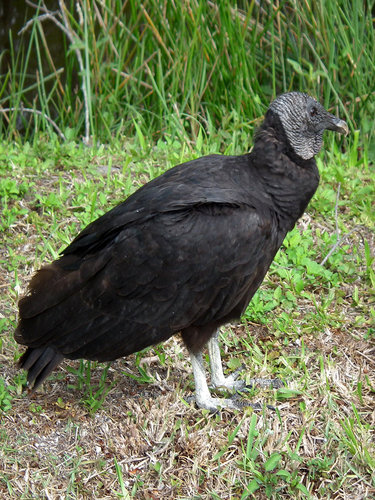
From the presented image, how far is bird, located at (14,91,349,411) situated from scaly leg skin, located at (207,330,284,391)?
128mm

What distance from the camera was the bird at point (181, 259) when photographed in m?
2.57

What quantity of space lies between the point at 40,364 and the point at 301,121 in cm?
144

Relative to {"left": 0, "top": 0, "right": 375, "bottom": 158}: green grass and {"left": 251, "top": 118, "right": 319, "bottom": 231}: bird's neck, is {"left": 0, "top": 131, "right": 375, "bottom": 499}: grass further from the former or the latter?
{"left": 0, "top": 0, "right": 375, "bottom": 158}: green grass

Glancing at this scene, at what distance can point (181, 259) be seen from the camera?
255 centimetres

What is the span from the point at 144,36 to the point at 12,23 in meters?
2.45

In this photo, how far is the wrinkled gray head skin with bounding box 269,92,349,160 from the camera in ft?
9.27

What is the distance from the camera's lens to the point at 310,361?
307cm

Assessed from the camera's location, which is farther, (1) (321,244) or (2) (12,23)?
(2) (12,23)

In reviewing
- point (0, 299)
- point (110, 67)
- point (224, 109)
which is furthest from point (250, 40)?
point (0, 299)

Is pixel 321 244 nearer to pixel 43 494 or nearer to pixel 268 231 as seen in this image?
pixel 268 231

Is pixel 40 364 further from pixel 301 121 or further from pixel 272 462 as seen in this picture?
pixel 301 121

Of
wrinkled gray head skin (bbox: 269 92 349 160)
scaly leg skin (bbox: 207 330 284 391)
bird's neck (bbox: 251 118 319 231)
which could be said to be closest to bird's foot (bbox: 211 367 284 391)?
scaly leg skin (bbox: 207 330 284 391)

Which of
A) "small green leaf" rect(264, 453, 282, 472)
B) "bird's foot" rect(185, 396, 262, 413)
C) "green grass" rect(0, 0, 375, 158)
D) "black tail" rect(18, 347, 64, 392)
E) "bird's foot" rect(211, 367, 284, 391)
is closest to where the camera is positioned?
"small green leaf" rect(264, 453, 282, 472)

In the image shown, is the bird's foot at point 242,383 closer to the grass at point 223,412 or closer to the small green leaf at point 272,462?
the grass at point 223,412
